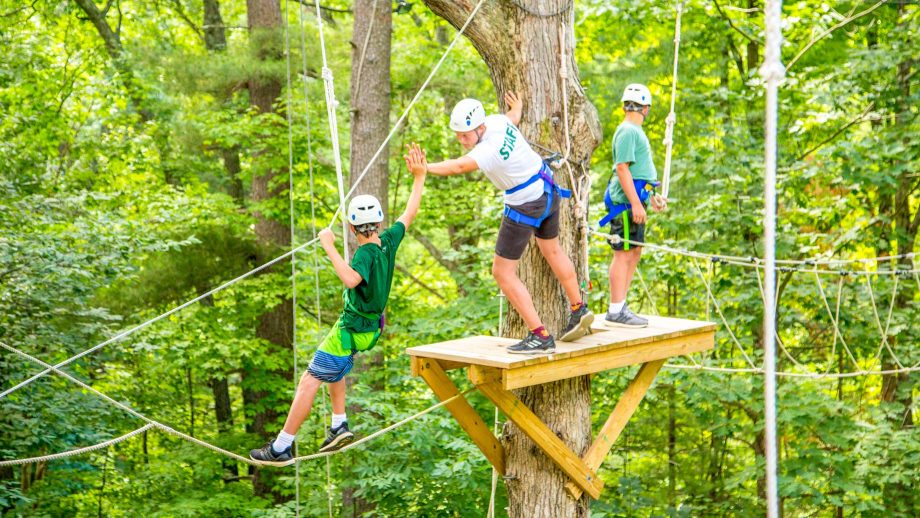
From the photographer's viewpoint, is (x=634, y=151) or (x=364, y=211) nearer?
(x=364, y=211)

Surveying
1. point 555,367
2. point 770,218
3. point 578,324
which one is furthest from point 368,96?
point 770,218

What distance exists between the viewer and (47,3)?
11055 millimetres

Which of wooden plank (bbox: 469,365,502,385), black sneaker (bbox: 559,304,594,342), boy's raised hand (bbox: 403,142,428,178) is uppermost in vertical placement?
boy's raised hand (bbox: 403,142,428,178)

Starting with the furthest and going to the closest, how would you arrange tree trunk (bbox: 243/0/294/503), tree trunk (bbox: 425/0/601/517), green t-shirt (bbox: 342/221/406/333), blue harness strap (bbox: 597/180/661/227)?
1. tree trunk (bbox: 243/0/294/503)
2. blue harness strap (bbox: 597/180/661/227)
3. tree trunk (bbox: 425/0/601/517)
4. green t-shirt (bbox: 342/221/406/333)

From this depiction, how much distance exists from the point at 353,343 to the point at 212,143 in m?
7.37

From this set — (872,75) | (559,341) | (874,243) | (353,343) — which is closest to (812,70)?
(872,75)

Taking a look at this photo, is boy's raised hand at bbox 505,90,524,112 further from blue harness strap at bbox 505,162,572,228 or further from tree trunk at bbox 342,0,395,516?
tree trunk at bbox 342,0,395,516

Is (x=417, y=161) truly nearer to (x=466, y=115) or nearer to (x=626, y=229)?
(x=466, y=115)

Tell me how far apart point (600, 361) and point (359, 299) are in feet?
3.61

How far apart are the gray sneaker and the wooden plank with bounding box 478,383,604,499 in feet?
2.36

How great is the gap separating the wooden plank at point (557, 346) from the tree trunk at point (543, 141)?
0.81ft

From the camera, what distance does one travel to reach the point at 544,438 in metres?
4.07

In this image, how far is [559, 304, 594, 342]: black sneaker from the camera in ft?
13.0

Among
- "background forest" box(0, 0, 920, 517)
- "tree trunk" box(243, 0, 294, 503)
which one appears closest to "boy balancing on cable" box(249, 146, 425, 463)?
"background forest" box(0, 0, 920, 517)
